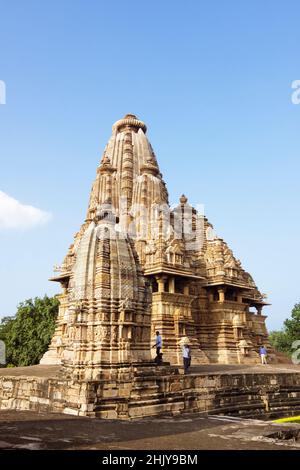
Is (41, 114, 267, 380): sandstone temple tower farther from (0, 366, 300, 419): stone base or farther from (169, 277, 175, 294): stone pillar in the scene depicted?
(0, 366, 300, 419): stone base

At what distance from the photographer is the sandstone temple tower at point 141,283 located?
11.4 metres

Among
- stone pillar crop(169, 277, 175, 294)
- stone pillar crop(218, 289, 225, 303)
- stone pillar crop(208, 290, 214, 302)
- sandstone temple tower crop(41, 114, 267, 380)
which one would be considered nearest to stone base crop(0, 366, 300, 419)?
sandstone temple tower crop(41, 114, 267, 380)

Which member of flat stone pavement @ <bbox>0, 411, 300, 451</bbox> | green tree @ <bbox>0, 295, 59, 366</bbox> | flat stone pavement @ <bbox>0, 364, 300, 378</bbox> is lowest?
flat stone pavement @ <bbox>0, 411, 300, 451</bbox>

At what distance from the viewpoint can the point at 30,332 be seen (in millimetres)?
34406

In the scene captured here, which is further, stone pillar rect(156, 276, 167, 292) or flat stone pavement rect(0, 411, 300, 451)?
stone pillar rect(156, 276, 167, 292)

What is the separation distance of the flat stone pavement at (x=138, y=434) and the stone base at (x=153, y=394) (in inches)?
74.9

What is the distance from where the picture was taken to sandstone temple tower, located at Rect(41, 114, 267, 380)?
450 inches

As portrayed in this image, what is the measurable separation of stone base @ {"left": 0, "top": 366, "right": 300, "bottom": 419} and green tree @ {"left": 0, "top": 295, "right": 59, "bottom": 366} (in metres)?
21.4

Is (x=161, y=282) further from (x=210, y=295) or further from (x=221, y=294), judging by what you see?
(x=210, y=295)

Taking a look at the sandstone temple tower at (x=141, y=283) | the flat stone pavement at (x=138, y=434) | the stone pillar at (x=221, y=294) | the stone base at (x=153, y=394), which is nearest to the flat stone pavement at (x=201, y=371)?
the stone base at (x=153, y=394)

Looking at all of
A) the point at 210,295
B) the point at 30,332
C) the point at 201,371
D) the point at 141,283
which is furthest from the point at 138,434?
the point at 30,332

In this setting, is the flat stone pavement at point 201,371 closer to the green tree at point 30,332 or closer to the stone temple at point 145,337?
the stone temple at point 145,337
